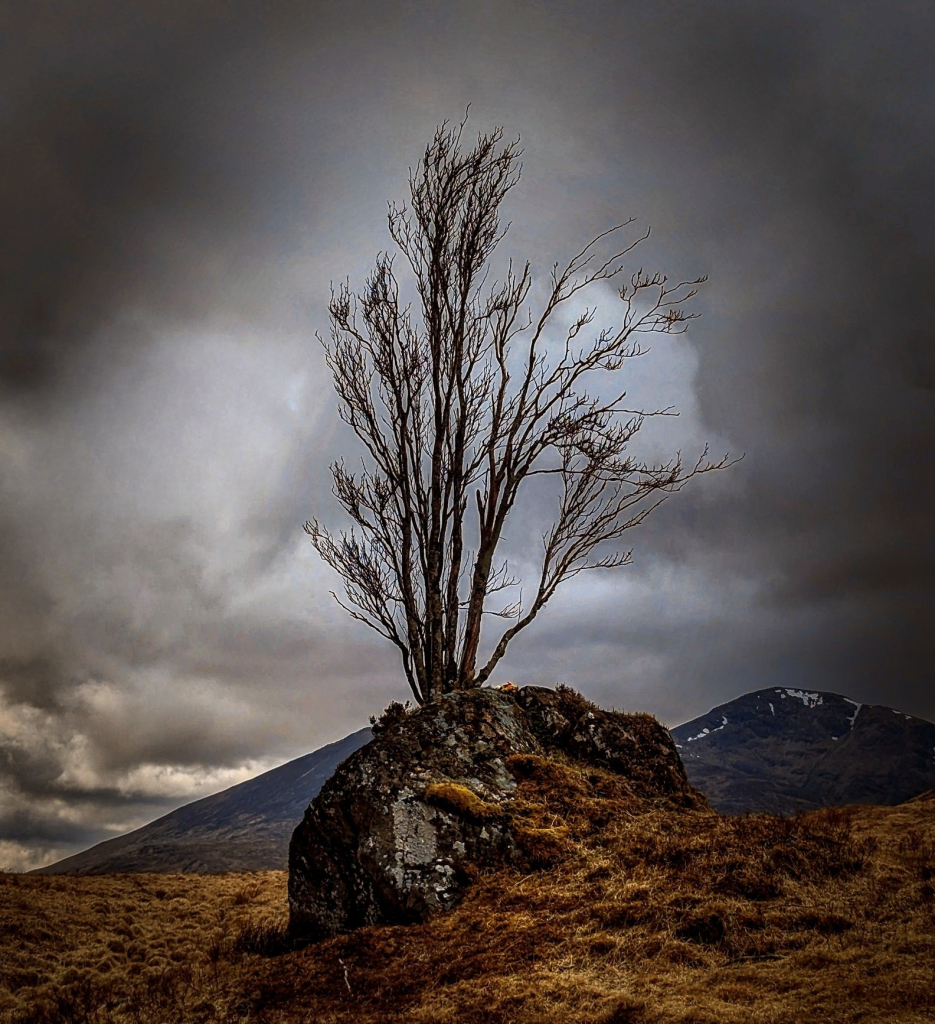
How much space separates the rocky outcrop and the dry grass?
402 millimetres

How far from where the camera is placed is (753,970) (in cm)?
564

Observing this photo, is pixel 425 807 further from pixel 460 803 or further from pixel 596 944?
pixel 596 944

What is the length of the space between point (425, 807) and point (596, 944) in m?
3.34

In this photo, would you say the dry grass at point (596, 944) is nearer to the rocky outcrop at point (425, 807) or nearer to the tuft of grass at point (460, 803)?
the rocky outcrop at point (425, 807)

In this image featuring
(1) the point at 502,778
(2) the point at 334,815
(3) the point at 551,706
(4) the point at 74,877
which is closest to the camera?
(2) the point at 334,815

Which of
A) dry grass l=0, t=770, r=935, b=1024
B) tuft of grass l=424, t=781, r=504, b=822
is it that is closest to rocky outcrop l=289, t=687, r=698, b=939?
tuft of grass l=424, t=781, r=504, b=822

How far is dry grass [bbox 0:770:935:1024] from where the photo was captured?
537 cm

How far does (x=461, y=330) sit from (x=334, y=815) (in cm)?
1040

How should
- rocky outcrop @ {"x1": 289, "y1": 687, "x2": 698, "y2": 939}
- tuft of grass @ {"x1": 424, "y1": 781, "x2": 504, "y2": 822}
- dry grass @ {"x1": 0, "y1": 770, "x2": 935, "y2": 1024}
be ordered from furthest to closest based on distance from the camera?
tuft of grass @ {"x1": 424, "y1": 781, "x2": 504, "y2": 822} → rocky outcrop @ {"x1": 289, "y1": 687, "x2": 698, "y2": 939} → dry grass @ {"x1": 0, "y1": 770, "x2": 935, "y2": 1024}

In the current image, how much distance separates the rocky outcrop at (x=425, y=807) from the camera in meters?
8.77

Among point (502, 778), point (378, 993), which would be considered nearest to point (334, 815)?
point (502, 778)

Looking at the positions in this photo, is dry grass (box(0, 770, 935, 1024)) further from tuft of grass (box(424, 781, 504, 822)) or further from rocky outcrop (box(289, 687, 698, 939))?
tuft of grass (box(424, 781, 504, 822))

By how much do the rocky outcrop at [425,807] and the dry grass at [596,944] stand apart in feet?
1.32

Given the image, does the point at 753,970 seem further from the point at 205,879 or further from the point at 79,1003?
the point at 205,879
